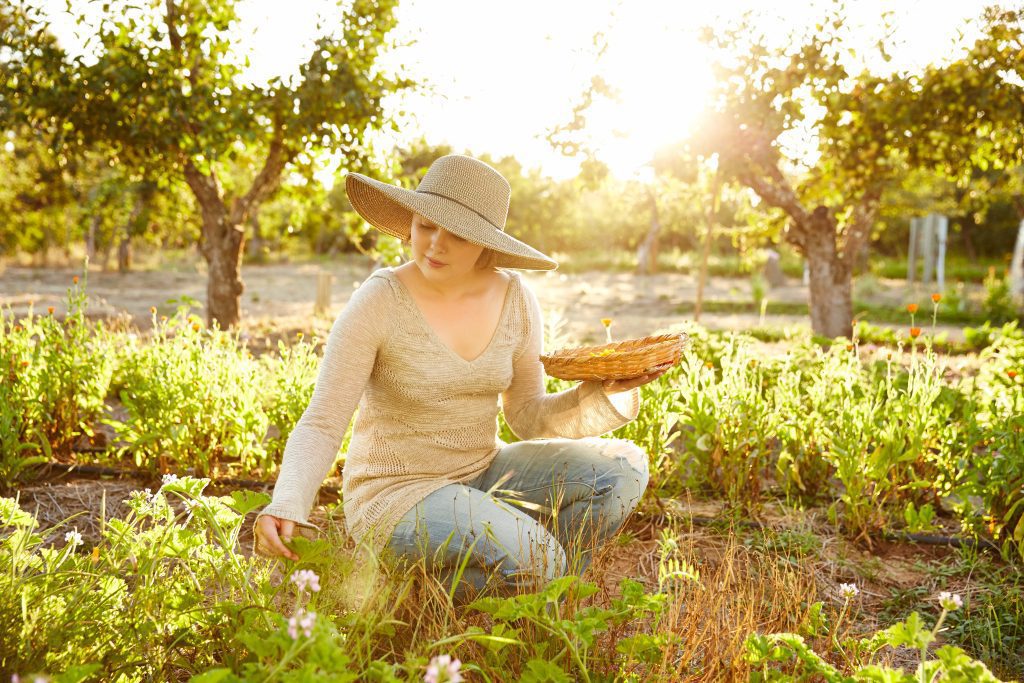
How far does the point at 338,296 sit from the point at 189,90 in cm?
975

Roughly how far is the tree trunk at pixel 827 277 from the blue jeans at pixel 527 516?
251 inches

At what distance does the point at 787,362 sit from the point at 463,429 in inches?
84.7

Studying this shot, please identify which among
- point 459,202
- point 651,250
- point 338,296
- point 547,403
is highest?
point 651,250

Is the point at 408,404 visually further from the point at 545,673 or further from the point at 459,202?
the point at 545,673

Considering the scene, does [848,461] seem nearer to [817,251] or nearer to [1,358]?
[1,358]

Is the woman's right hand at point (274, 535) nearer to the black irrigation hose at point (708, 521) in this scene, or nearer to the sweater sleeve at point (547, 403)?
the sweater sleeve at point (547, 403)

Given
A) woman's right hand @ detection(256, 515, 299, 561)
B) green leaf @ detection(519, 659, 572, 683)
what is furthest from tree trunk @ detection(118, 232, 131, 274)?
green leaf @ detection(519, 659, 572, 683)

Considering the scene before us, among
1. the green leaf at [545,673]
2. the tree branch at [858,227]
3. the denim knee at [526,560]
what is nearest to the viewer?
the green leaf at [545,673]

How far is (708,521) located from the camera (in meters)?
3.06

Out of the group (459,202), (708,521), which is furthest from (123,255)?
(459,202)

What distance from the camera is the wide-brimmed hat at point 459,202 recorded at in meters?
2.19

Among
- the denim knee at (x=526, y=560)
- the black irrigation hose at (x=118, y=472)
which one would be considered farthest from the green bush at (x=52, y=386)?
the denim knee at (x=526, y=560)

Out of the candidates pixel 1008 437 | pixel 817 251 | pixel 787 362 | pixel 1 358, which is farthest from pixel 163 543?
pixel 817 251

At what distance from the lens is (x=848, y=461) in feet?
9.55
